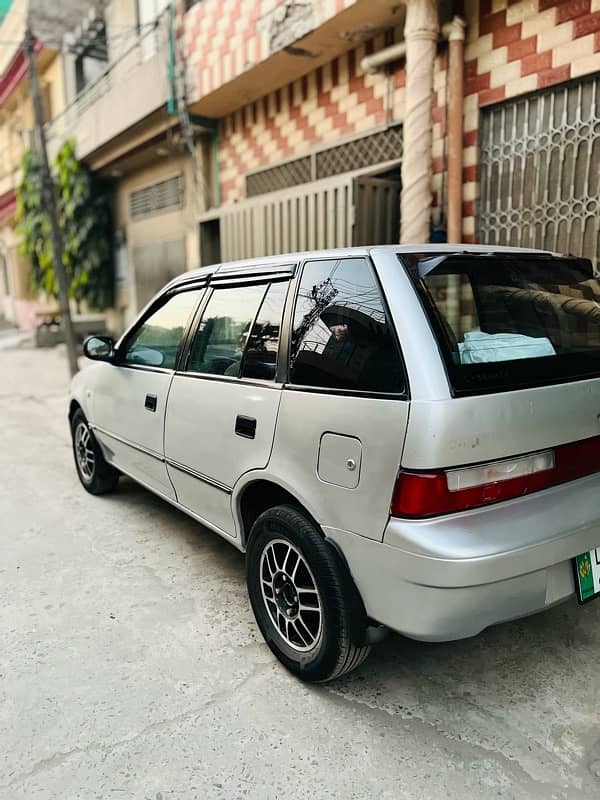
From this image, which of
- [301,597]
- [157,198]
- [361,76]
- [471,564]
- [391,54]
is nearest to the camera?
[471,564]

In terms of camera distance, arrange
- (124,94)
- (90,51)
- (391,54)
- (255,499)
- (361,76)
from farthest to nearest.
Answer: (90,51) → (124,94) → (361,76) → (391,54) → (255,499)

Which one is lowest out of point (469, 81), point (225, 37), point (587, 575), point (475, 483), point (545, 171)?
point (587, 575)

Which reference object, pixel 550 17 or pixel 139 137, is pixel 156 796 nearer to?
pixel 550 17

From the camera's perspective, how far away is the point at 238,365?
2.82 m

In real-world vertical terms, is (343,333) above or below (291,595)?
above

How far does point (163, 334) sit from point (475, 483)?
2.17 meters

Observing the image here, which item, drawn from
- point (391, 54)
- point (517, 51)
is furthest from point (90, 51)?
point (517, 51)

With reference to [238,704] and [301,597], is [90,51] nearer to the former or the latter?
[301,597]

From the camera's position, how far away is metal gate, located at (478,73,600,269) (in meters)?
4.69

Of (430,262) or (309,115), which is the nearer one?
(430,262)

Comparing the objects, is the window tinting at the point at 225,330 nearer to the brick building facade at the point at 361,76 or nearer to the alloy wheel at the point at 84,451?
the alloy wheel at the point at 84,451

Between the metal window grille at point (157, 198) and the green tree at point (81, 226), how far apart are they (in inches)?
42.4

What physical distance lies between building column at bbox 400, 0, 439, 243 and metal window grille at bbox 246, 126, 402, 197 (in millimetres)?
758

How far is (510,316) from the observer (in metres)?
2.51
